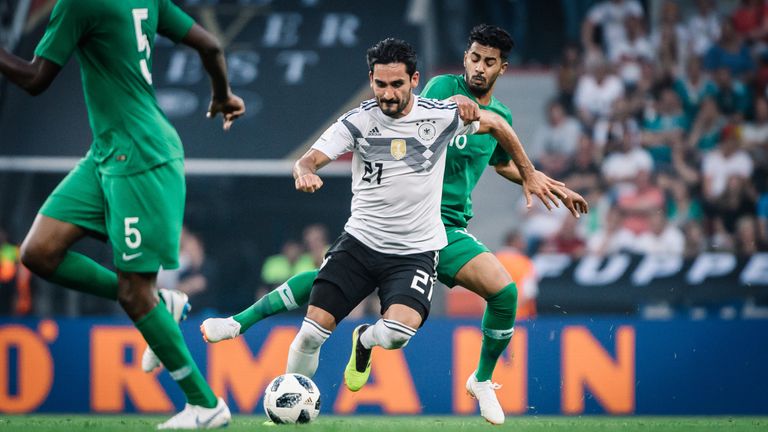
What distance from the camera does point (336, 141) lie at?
6215mm

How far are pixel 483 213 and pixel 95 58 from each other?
30.6 ft

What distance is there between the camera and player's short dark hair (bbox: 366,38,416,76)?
240 inches

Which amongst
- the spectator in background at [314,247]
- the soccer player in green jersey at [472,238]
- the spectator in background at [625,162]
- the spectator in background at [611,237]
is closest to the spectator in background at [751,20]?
the spectator in background at [625,162]

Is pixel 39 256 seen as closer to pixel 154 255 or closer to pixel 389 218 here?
pixel 154 255

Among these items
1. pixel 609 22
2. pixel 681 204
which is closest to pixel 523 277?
pixel 681 204

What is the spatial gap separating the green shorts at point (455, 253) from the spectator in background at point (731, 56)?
27.9 feet

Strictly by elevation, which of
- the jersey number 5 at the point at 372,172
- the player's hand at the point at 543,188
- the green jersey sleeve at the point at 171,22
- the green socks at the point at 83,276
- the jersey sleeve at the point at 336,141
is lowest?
the green socks at the point at 83,276

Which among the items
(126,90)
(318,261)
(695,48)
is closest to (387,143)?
(126,90)

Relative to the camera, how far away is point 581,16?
15.1 metres

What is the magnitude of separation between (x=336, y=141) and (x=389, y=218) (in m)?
0.52

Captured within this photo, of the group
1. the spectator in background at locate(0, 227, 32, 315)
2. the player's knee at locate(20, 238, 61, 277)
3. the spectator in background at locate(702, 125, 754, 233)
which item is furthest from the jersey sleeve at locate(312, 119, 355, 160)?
the spectator in background at locate(702, 125, 754, 233)

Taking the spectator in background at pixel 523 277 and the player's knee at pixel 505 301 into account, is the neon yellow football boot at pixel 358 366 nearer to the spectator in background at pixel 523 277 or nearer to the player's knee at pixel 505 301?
the player's knee at pixel 505 301

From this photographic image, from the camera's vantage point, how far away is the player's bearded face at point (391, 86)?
20.0ft

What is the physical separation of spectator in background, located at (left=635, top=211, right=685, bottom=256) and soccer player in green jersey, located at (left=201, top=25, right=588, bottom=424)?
6010mm
